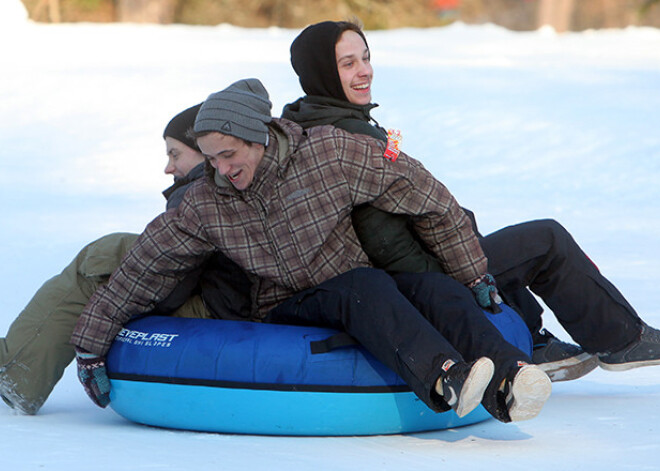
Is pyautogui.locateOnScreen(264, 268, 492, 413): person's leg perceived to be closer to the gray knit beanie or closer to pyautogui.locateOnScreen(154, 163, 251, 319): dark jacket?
pyautogui.locateOnScreen(154, 163, 251, 319): dark jacket

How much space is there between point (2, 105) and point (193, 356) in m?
9.05

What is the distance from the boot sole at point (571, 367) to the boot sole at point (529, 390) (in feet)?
3.23

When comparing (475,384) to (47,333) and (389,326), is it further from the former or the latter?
(47,333)

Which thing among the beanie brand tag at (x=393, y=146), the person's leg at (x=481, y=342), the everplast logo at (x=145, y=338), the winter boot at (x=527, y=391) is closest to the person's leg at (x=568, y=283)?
the person's leg at (x=481, y=342)

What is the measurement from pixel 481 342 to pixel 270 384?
0.65 metres

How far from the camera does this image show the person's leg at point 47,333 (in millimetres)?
3600

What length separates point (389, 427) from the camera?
3299 millimetres

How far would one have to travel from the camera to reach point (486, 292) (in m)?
3.53

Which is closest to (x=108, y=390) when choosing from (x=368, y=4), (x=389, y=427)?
(x=389, y=427)

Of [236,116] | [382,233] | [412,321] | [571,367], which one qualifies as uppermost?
[236,116]

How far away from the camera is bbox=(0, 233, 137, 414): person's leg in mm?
3600

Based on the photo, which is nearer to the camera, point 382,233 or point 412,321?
point 412,321

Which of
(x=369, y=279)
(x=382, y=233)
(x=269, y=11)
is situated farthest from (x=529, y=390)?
(x=269, y=11)

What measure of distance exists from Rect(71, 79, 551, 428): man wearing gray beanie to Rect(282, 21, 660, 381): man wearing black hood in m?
0.13
